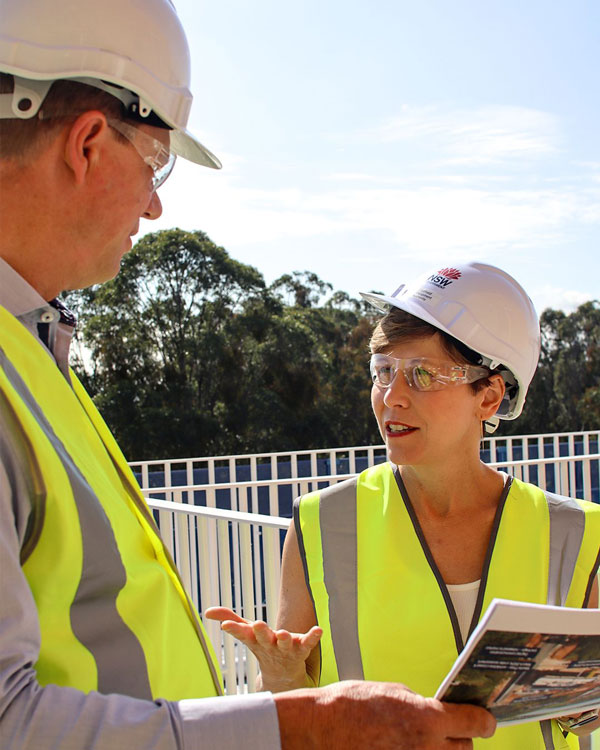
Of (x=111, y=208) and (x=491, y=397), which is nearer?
(x=111, y=208)

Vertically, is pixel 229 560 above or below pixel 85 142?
below

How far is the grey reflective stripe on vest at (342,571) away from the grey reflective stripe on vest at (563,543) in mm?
557

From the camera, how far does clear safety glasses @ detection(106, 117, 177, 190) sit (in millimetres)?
1465

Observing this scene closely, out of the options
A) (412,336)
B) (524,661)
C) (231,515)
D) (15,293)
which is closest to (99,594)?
(15,293)

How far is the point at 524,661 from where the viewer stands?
1.29 metres

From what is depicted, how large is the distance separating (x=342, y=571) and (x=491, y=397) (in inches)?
29.1

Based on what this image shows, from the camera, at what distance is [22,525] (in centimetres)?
108

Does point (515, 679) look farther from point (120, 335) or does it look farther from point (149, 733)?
point (120, 335)

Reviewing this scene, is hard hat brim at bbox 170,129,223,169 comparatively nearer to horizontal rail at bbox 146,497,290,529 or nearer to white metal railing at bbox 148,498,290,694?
horizontal rail at bbox 146,497,290,529

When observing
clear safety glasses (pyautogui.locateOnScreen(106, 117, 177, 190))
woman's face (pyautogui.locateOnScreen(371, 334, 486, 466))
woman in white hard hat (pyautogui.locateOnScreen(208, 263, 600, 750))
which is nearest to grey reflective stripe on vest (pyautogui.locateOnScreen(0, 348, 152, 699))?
clear safety glasses (pyautogui.locateOnScreen(106, 117, 177, 190))

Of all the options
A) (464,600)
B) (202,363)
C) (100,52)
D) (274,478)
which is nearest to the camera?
(100,52)

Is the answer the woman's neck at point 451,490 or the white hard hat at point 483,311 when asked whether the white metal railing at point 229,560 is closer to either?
the woman's neck at point 451,490

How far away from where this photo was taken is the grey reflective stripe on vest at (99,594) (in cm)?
117

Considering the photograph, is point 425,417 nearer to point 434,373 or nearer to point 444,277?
point 434,373
